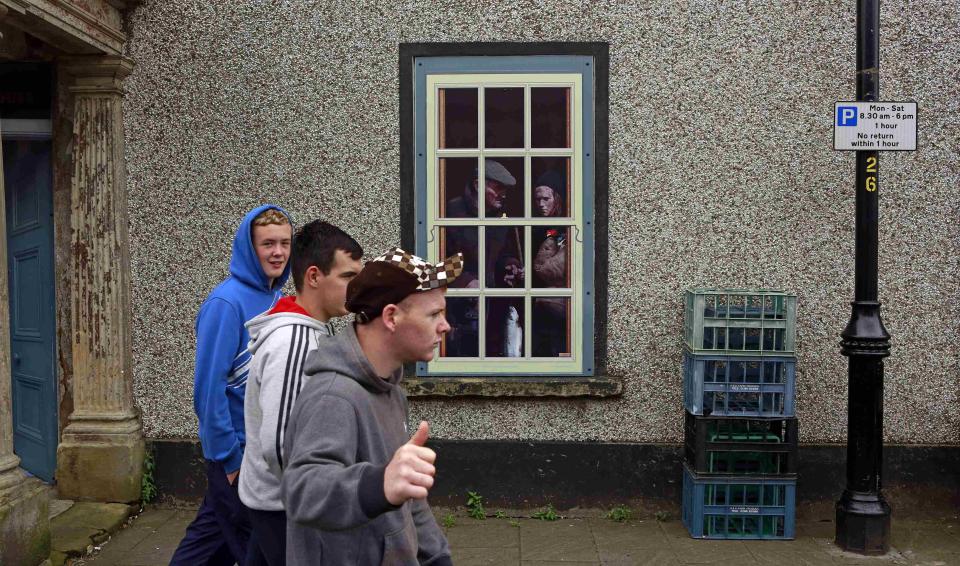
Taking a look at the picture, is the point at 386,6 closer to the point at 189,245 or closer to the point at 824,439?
the point at 189,245

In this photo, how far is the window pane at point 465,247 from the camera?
6.57 meters

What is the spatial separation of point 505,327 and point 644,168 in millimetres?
1390

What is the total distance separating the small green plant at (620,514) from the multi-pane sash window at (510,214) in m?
0.94

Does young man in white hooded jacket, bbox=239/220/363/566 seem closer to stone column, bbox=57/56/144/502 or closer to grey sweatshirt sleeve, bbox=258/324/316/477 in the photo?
grey sweatshirt sleeve, bbox=258/324/316/477

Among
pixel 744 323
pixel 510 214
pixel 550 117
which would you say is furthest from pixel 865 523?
pixel 550 117

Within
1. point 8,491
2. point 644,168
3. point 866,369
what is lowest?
point 8,491

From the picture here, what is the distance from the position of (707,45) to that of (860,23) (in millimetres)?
1028

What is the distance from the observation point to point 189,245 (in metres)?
6.59

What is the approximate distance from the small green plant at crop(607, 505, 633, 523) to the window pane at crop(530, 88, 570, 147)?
2.42 m

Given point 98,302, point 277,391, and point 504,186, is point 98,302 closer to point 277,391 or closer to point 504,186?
point 504,186

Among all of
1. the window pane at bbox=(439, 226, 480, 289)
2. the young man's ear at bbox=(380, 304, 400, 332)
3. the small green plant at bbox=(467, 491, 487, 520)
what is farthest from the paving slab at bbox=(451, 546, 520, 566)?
the young man's ear at bbox=(380, 304, 400, 332)

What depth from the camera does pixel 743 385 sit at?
5.86 metres

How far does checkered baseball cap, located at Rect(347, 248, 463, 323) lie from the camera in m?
2.41

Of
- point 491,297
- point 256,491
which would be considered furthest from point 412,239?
point 256,491
